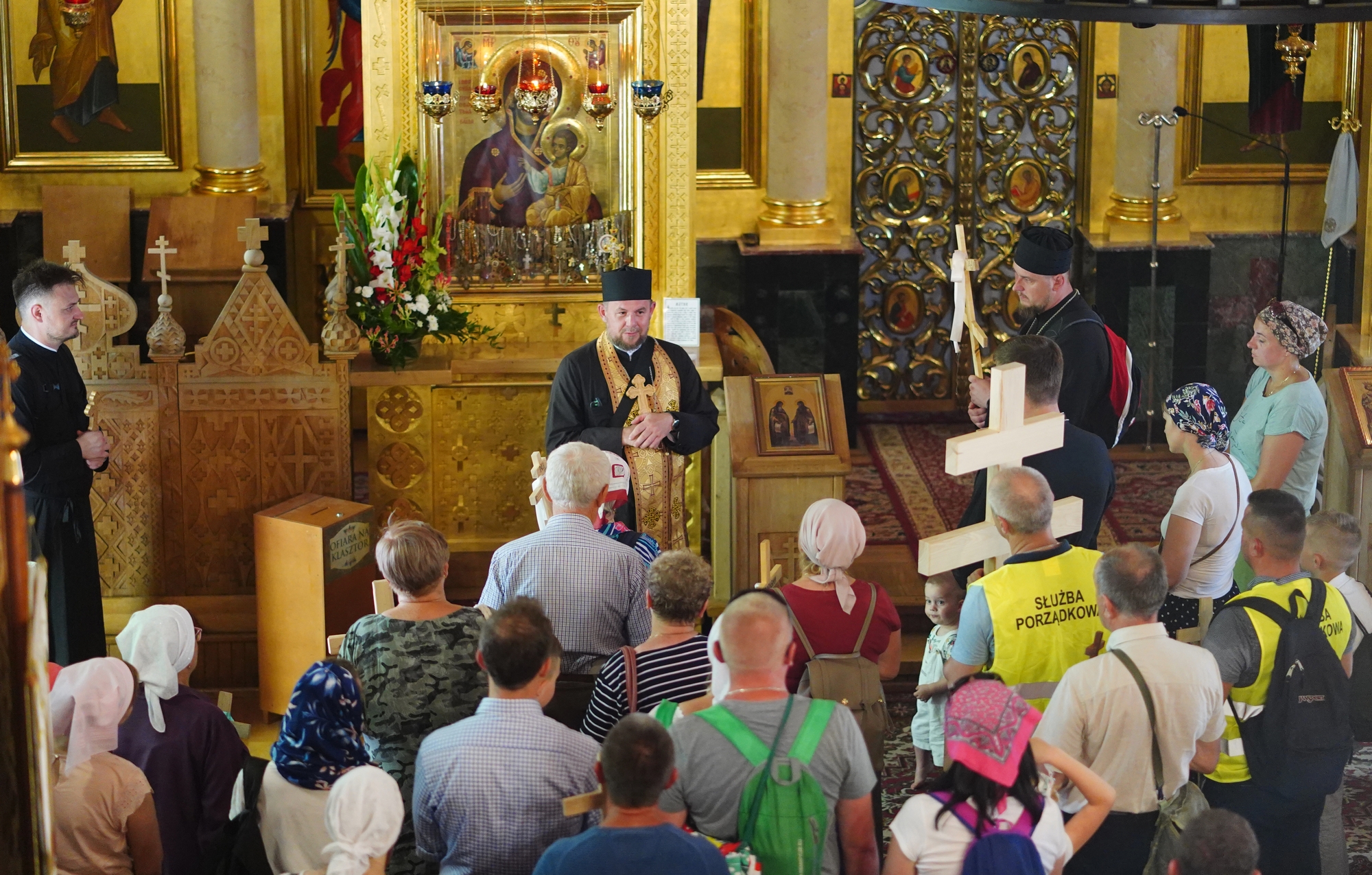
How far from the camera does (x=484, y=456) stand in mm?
Answer: 7527

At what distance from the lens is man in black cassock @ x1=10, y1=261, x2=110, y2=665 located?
5.60m

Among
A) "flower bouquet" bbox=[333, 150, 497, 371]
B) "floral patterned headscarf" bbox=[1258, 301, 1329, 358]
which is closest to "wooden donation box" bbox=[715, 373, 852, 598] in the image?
"flower bouquet" bbox=[333, 150, 497, 371]

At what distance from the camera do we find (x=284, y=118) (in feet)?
33.5

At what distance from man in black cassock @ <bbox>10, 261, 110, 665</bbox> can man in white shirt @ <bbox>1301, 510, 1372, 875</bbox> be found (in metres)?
3.95

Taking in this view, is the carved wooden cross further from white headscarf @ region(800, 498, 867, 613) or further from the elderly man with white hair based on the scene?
white headscarf @ region(800, 498, 867, 613)

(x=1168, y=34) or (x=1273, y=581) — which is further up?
(x=1168, y=34)

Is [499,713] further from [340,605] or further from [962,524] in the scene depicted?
[340,605]

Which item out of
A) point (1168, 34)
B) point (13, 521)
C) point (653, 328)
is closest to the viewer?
point (13, 521)

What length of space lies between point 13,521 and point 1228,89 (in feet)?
33.3

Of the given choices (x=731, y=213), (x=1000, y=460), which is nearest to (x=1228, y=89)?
(x=731, y=213)

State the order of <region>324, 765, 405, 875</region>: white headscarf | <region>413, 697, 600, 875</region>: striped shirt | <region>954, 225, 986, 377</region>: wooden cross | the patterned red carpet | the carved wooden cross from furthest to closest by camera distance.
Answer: the patterned red carpet, the carved wooden cross, <region>954, 225, 986, 377</region>: wooden cross, <region>413, 697, 600, 875</region>: striped shirt, <region>324, 765, 405, 875</region>: white headscarf

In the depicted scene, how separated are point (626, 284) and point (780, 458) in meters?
1.02

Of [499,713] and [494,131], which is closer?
[499,713]

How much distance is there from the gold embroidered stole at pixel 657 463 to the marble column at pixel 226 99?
166 inches
